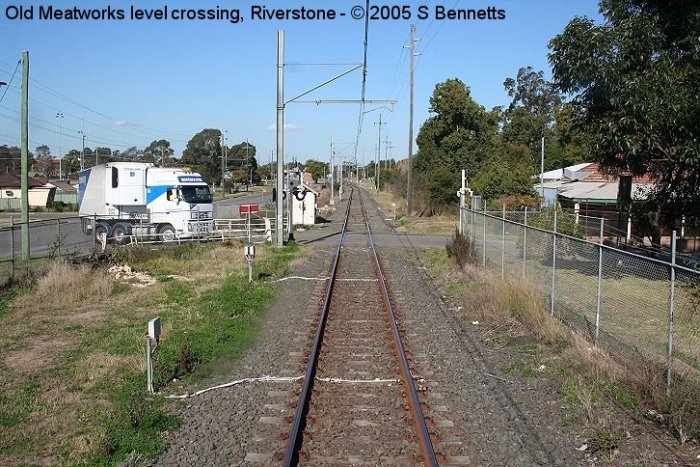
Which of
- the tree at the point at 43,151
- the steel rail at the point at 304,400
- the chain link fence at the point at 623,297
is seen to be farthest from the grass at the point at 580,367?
the tree at the point at 43,151

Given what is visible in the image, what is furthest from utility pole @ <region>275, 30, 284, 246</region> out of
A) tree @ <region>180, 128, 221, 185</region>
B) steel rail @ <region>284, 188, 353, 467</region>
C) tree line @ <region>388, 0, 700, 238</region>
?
tree @ <region>180, 128, 221, 185</region>

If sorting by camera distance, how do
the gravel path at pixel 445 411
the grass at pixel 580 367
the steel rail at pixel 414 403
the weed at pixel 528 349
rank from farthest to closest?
the weed at pixel 528 349 → the grass at pixel 580 367 → the gravel path at pixel 445 411 → the steel rail at pixel 414 403

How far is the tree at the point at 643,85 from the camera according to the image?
49.2 ft

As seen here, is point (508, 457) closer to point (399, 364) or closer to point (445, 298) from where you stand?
point (399, 364)

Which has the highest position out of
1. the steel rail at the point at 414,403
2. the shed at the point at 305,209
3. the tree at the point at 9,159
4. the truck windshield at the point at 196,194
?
the tree at the point at 9,159

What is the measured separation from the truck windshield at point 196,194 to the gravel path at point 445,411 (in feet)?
69.3

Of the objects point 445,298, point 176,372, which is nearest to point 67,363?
point 176,372

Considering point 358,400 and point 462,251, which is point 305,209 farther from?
point 358,400

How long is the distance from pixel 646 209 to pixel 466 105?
47.1 metres

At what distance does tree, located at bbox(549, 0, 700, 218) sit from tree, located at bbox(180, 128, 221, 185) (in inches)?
4241

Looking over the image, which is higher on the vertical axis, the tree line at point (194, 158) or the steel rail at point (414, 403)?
the tree line at point (194, 158)

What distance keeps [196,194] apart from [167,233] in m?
2.78

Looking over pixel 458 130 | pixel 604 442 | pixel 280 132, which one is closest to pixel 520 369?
pixel 604 442

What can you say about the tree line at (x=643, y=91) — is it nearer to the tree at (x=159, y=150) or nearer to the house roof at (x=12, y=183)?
the house roof at (x=12, y=183)
